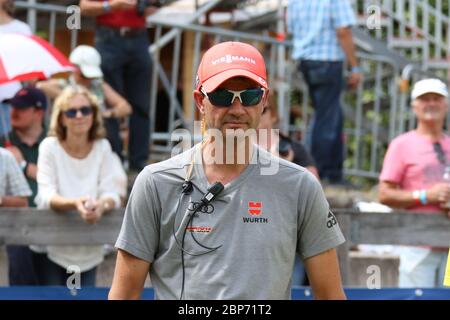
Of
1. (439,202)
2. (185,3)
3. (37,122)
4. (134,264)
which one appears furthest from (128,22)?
(134,264)

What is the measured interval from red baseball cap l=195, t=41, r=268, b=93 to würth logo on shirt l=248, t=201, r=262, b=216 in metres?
0.44

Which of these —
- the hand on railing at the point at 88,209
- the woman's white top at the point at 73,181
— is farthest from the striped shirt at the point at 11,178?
the hand on railing at the point at 88,209

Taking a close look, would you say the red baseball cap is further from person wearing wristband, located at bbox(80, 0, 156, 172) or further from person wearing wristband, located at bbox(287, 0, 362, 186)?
person wearing wristband, located at bbox(287, 0, 362, 186)

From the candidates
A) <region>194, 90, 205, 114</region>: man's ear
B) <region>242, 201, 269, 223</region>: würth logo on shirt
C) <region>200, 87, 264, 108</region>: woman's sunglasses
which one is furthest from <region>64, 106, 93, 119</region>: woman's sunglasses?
<region>242, 201, 269, 223</region>: würth logo on shirt

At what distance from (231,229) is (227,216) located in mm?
50

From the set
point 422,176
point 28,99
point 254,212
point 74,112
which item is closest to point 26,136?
point 28,99

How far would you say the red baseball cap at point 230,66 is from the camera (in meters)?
4.30

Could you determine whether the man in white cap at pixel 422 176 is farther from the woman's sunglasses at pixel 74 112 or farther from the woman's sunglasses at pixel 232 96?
the woman's sunglasses at pixel 232 96

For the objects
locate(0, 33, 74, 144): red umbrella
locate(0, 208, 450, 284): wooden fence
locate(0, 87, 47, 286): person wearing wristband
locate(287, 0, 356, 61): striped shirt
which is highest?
locate(287, 0, 356, 61): striped shirt

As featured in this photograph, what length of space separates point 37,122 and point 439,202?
294 cm

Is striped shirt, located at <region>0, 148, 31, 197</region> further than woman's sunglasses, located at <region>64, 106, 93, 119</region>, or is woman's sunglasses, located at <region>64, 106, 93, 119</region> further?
woman's sunglasses, located at <region>64, 106, 93, 119</region>

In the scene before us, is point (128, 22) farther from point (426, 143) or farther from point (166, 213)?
point (166, 213)

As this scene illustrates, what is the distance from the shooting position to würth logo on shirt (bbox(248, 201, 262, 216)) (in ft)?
14.0

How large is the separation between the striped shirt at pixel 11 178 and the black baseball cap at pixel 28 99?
35.6 inches
